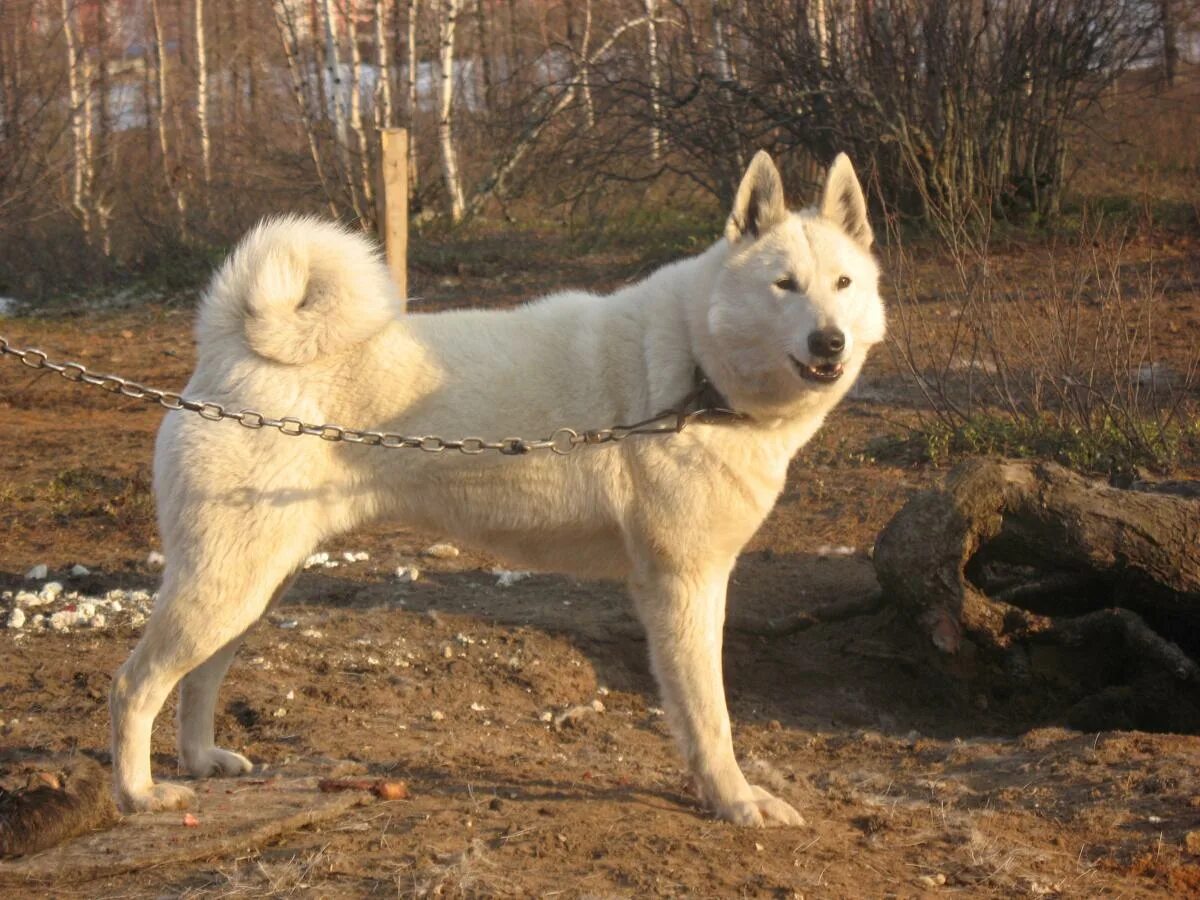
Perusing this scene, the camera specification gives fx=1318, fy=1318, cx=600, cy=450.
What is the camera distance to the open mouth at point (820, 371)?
3.67 meters

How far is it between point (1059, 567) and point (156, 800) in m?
3.48

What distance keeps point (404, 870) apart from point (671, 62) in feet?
34.1

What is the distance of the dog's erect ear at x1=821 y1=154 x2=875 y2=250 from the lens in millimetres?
4012

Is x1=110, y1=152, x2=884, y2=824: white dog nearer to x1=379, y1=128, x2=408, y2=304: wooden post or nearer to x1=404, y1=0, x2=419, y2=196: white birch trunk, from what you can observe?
x1=379, y1=128, x2=408, y2=304: wooden post

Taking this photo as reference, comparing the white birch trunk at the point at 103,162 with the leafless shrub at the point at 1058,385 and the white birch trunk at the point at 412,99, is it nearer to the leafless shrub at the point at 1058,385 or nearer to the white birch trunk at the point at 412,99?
the white birch trunk at the point at 412,99

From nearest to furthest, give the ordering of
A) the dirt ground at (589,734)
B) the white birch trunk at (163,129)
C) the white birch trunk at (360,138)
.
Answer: the dirt ground at (589,734), the white birch trunk at (360,138), the white birch trunk at (163,129)

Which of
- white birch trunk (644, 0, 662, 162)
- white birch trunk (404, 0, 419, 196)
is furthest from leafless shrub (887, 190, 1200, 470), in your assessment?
white birch trunk (404, 0, 419, 196)

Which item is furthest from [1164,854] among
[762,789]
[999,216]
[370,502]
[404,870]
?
[999,216]

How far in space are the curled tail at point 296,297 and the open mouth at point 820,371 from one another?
1225mm

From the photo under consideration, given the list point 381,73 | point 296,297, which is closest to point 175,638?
point 296,297

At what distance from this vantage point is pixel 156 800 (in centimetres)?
359

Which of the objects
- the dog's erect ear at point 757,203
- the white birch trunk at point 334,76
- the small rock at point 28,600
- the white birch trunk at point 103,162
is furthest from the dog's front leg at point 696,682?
the white birch trunk at point 334,76

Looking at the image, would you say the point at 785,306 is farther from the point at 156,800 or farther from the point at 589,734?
the point at 156,800

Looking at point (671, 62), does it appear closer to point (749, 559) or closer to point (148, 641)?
point (749, 559)
